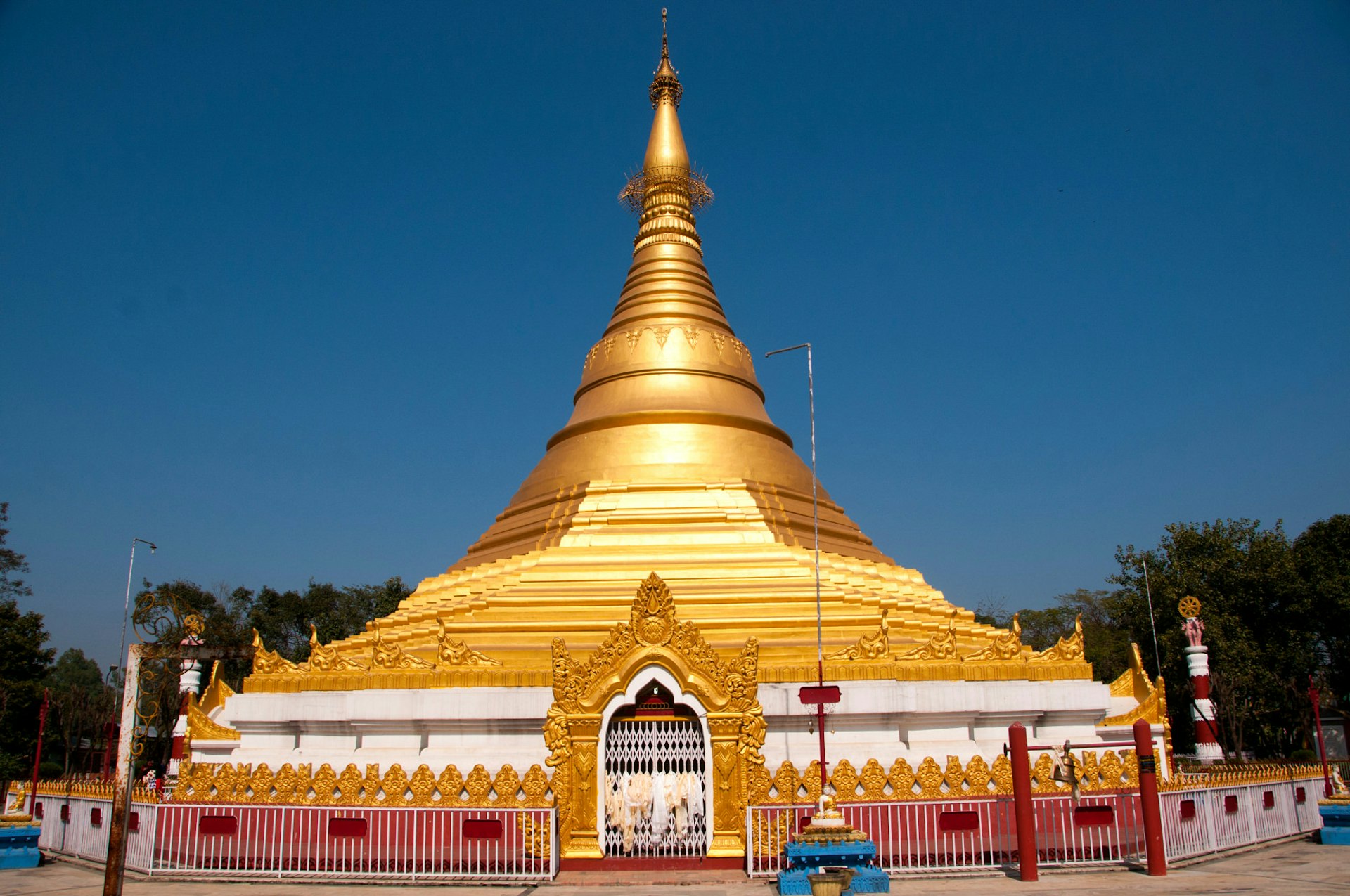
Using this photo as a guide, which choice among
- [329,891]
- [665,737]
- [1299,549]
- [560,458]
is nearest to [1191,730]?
[1299,549]

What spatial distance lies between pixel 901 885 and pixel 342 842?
6764 mm

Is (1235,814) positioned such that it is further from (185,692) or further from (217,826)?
(185,692)

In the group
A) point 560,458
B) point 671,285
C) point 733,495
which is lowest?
point 733,495

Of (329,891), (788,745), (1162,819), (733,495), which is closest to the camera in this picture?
(329,891)

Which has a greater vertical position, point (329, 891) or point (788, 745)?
point (788, 745)

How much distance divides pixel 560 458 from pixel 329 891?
1186 centimetres

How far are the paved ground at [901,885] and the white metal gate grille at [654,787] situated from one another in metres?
0.76

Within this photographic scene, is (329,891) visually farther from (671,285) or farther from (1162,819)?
(671,285)

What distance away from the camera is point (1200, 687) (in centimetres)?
2261

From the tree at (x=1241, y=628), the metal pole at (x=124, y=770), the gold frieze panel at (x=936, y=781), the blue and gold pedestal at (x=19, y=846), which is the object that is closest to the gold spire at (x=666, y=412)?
the gold frieze panel at (x=936, y=781)

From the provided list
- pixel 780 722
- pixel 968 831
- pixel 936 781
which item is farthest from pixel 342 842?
pixel 968 831

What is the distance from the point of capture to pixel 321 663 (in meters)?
15.5

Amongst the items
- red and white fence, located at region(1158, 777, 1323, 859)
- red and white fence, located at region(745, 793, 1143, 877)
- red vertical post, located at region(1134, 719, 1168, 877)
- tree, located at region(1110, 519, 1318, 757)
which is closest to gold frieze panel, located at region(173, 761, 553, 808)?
red and white fence, located at region(745, 793, 1143, 877)

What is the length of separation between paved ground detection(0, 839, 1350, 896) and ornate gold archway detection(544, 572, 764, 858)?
2.38 ft
